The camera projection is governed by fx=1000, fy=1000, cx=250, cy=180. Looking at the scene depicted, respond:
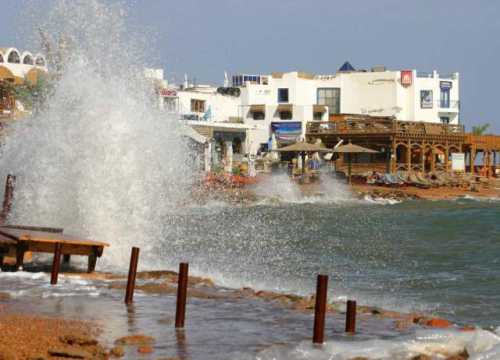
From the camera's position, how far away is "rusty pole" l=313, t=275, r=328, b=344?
11047 millimetres

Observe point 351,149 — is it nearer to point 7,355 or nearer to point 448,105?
point 448,105

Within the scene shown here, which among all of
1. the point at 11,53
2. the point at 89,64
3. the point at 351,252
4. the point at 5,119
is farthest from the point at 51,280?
the point at 11,53

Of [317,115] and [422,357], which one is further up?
[317,115]

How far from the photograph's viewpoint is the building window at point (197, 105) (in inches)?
2953

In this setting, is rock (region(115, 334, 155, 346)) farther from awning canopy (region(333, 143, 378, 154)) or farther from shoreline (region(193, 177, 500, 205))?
awning canopy (region(333, 143, 378, 154))

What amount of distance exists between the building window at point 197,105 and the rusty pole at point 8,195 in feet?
175

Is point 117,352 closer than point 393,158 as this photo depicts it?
Yes

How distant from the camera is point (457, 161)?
221ft

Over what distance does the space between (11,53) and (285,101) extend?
77.0 ft

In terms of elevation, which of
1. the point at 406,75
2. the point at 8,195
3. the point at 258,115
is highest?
the point at 406,75

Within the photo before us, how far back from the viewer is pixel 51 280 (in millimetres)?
15617

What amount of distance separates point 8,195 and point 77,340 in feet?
36.6

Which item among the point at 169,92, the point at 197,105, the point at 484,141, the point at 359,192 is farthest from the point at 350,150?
the point at 197,105

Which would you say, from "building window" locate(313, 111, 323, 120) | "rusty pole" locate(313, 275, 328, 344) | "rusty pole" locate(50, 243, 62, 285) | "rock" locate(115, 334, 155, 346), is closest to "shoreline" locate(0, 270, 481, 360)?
"rock" locate(115, 334, 155, 346)
